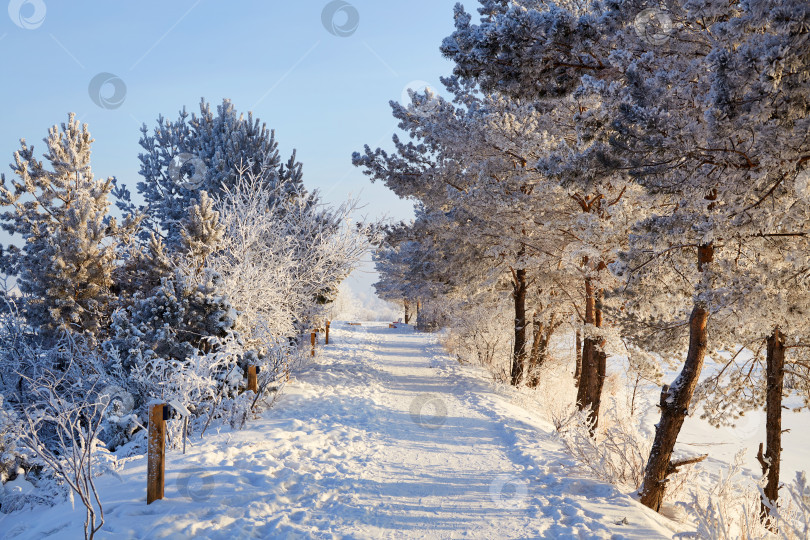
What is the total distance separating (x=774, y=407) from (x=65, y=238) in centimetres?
1642

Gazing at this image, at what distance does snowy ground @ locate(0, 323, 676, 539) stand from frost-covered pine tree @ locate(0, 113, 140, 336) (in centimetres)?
742

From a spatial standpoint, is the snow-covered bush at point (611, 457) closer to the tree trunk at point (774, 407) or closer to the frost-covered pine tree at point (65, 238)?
the tree trunk at point (774, 407)

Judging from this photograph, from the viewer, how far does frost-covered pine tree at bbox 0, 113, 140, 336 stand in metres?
12.1

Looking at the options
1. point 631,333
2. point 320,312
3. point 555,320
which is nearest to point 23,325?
point 320,312

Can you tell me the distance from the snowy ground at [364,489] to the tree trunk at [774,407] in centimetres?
345

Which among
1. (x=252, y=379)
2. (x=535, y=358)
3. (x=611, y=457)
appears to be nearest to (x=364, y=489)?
(x=611, y=457)

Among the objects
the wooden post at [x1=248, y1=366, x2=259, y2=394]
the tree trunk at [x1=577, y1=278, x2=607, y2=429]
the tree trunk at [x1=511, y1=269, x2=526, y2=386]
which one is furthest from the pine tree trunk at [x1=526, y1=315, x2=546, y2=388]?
the wooden post at [x1=248, y1=366, x2=259, y2=394]

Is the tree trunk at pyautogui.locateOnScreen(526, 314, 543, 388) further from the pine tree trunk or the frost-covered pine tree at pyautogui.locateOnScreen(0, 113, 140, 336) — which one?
the frost-covered pine tree at pyautogui.locateOnScreen(0, 113, 140, 336)

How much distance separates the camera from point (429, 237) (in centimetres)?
1584

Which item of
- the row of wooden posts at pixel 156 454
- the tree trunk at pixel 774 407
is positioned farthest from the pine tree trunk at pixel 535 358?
the row of wooden posts at pixel 156 454

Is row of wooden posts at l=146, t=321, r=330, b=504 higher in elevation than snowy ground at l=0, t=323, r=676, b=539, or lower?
higher

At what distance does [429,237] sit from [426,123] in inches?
170

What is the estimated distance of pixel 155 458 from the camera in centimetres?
445

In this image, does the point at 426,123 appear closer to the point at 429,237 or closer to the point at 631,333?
the point at 429,237
